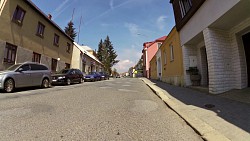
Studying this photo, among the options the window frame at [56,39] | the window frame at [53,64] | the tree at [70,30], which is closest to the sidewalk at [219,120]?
the window frame at [53,64]

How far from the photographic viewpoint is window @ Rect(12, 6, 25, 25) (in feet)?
47.9

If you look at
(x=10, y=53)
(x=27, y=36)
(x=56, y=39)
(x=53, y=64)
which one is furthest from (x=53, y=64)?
(x=10, y=53)

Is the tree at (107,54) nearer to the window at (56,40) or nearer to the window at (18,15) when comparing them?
the window at (56,40)

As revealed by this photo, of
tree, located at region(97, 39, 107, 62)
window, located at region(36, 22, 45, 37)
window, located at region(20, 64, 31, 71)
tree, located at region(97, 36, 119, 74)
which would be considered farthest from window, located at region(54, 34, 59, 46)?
tree, located at region(97, 39, 107, 62)

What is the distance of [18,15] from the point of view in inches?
594

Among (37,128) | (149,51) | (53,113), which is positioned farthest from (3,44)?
(149,51)

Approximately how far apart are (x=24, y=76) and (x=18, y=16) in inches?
267

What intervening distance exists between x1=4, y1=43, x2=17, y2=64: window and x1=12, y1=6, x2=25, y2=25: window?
2078 millimetres

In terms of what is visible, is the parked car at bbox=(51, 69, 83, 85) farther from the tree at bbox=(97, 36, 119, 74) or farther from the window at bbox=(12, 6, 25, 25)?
the tree at bbox=(97, 36, 119, 74)

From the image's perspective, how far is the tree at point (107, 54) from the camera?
242 feet

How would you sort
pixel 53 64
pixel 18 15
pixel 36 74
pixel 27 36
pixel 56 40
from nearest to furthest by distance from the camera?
1. pixel 36 74
2. pixel 18 15
3. pixel 27 36
4. pixel 53 64
5. pixel 56 40

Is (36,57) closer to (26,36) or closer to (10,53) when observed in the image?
(26,36)

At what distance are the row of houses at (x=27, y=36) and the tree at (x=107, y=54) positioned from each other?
49066 mm

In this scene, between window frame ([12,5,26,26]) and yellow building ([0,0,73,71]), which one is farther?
window frame ([12,5,26,26])
